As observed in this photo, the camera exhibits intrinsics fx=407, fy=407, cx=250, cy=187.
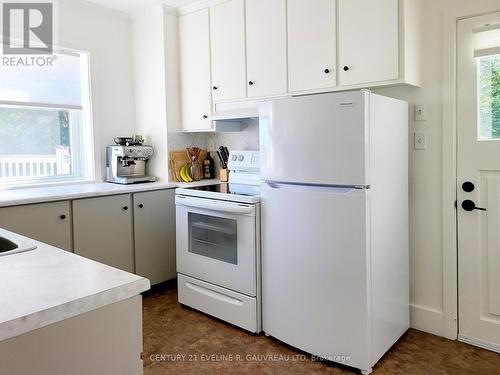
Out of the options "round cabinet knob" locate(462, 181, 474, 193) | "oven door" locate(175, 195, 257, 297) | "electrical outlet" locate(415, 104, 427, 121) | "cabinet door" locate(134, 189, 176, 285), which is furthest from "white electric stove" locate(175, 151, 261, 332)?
"round cabinet knob" locate(462, 181, 474, 193)

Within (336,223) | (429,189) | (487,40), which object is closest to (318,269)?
(336,223)

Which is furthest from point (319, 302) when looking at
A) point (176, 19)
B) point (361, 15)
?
point (176, 19)

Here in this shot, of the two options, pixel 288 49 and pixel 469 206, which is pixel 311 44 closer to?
pixel 288 49

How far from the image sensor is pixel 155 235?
11.0ft

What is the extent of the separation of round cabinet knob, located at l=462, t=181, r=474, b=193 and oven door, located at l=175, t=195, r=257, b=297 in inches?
50.6

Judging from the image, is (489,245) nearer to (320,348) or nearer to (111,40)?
(320,348)

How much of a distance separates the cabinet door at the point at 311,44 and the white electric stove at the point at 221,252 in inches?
33.3

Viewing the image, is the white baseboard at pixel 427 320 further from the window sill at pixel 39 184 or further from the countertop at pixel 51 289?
the window sill at pixel 39 184

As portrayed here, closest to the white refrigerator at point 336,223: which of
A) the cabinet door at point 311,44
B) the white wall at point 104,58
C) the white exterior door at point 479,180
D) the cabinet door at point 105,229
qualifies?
the white exterior door at point 479,180

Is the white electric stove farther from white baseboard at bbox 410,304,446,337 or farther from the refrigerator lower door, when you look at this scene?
white baseboard at bbox 410,304,446,337

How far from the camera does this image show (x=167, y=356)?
2.38 meters

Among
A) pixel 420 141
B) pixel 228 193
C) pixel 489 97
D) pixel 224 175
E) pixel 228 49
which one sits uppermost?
Answer: pixel 228 49

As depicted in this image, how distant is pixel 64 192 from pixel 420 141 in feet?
7.99

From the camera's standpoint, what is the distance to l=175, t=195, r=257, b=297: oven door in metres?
2.59
